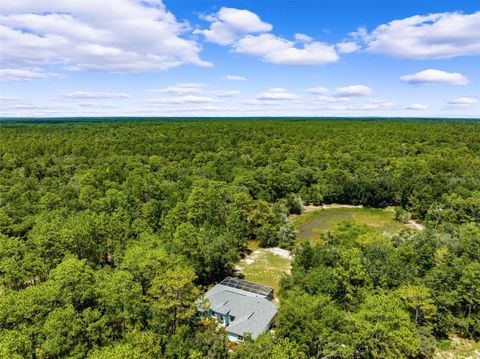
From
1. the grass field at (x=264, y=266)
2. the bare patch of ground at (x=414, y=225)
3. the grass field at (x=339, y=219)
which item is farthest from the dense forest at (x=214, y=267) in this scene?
the grass field at (x=339, y=219)

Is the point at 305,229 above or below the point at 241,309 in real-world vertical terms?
below

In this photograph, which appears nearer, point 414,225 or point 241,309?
point 241,309

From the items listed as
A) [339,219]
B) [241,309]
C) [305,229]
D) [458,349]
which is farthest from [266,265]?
[339,219]

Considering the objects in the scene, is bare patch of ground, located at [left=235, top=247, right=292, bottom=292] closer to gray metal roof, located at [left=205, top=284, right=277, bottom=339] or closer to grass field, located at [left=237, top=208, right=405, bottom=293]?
grass field, located at [left=237, top=208, right=405, bottom=293]

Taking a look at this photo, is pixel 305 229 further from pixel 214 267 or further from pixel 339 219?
pixel 214 267

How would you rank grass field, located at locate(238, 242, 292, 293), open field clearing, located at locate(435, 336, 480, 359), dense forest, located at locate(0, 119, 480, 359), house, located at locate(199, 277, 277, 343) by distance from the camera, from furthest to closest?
grass field, located at locate(238, 242, 292, 293), house, located at locate(199, 277, 277, 343), open field clearing, located at locate(435, 336, 480, 359), dense forest, located at locate(0, 119, 480, 359)

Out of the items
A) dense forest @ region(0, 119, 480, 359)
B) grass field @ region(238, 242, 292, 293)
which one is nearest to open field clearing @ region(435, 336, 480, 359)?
dense forest @ region(0, 119, 480, 359)
